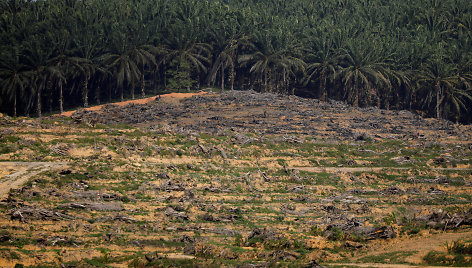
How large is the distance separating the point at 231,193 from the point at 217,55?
57.0 meters

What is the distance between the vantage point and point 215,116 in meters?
69.7

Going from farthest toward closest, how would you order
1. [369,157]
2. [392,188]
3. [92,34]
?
[92,34] → [369,157] → [392,188]

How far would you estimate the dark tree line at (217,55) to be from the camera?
7689cm

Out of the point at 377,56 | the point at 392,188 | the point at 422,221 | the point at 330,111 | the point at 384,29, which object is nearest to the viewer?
the point at 422,221

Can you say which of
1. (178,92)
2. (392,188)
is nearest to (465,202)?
(392,188)

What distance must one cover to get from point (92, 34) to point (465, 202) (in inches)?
2329

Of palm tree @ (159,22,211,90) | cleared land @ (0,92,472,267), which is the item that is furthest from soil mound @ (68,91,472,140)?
palm tree @ (159,22,211,90)

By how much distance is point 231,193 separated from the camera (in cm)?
4075

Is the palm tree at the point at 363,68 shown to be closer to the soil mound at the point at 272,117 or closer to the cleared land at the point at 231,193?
the soil mound at the point at 272,117

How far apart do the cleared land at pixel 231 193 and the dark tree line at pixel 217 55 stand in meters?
12.7

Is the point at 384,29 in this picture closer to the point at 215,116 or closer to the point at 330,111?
the point at 330,111

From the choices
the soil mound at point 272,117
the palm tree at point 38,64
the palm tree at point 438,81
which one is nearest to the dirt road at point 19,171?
the soil mound at point 272,117

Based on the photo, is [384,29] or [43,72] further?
[384,29]

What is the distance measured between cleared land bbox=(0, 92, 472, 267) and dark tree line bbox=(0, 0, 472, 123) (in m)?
12.7
